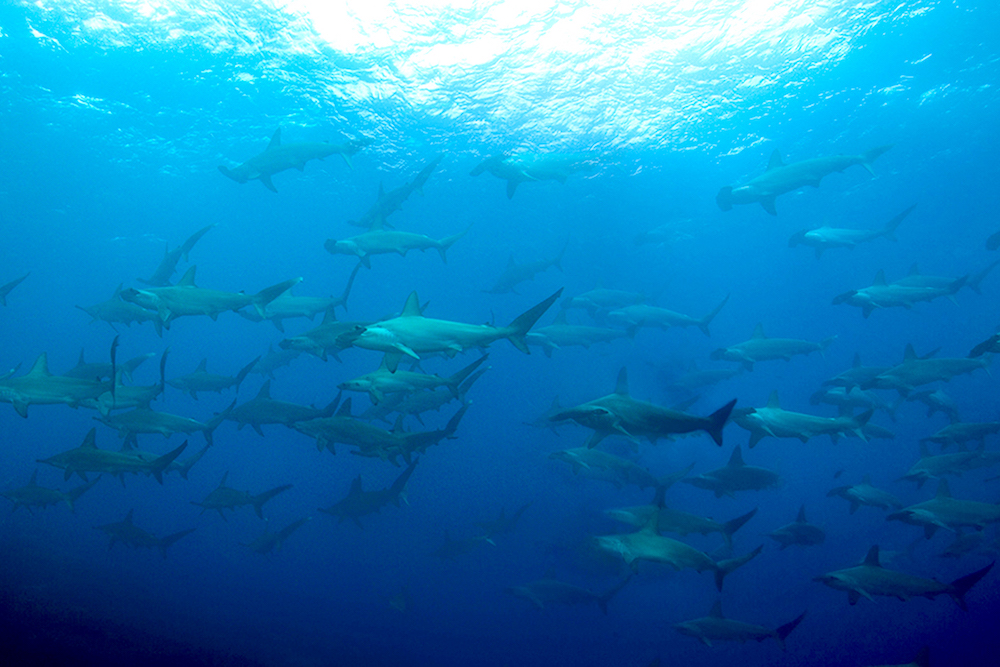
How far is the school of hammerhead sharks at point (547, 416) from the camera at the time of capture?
573cm

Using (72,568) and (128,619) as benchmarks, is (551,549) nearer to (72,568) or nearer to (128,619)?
(128,619)

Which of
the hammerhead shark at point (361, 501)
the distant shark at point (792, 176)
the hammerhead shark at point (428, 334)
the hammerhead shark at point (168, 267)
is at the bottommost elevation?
the hammerhead shark at point (361, 501)

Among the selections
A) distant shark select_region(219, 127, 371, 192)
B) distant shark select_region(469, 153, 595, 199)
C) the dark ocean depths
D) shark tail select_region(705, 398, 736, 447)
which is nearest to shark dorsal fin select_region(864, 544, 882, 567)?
the dark ocean depths

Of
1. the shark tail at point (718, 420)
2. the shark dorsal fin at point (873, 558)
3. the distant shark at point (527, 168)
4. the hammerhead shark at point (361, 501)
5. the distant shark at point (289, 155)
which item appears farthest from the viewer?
the distant shark at point (527, 168)

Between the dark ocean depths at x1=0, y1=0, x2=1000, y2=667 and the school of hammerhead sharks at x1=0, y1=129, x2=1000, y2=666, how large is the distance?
1.41 metres

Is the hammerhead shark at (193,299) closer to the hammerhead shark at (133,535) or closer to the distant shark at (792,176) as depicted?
the hammerhead shark at (133,535)

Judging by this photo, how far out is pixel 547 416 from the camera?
11.3m

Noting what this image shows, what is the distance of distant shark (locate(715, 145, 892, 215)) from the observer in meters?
13.3

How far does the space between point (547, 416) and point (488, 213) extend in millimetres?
24427

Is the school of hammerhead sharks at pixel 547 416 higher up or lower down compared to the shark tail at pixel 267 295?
lower down

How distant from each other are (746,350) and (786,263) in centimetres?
4760

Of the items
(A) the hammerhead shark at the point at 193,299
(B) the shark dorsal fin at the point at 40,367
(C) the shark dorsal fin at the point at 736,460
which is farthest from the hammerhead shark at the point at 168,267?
(C) the shark dorsal fin at the point at 736,460

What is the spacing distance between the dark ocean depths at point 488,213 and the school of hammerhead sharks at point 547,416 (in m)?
1.41

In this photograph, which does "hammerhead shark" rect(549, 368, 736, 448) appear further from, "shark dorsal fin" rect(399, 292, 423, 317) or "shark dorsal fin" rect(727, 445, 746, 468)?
"shark dorsal fin" rect(727, 445, 746, 468)
